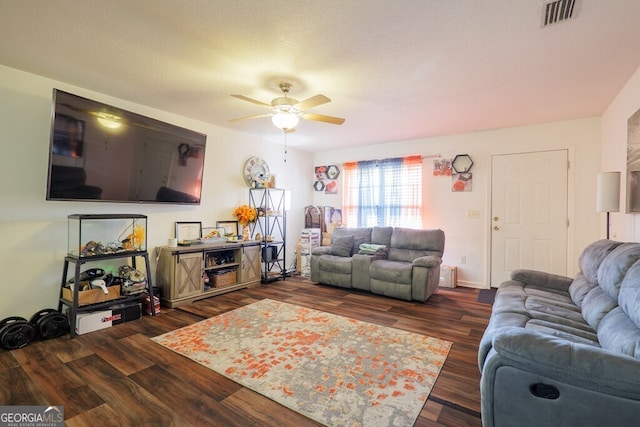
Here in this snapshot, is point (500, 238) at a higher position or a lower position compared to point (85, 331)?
higher

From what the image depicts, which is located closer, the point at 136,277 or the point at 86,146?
the point at 86,146

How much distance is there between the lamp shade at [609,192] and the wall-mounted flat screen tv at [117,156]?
4.54 meters

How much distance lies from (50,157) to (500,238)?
18.1ft

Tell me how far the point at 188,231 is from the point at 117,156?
4.40 feet

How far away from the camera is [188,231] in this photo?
402cm

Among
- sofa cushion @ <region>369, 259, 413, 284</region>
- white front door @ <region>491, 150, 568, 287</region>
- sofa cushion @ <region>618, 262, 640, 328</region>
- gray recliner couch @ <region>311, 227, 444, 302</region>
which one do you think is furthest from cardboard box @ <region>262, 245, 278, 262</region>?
sofa cushion @ <region>618, 262, 640, 328</region>

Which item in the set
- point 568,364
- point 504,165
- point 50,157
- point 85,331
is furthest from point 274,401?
point 504,165

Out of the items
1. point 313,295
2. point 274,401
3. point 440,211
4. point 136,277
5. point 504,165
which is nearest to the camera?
point 274,401

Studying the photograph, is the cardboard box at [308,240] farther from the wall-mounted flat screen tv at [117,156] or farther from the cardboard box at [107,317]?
the cardboard box at [107,317]

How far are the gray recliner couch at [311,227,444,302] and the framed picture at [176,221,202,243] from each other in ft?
5.86

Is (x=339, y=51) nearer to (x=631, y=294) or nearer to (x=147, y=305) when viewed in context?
(x=631, y=294)

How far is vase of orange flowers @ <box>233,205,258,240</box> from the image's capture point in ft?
14.9

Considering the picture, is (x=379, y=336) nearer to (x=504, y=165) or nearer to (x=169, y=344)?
(x=169, y=344)

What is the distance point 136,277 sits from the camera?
3.19 metres
